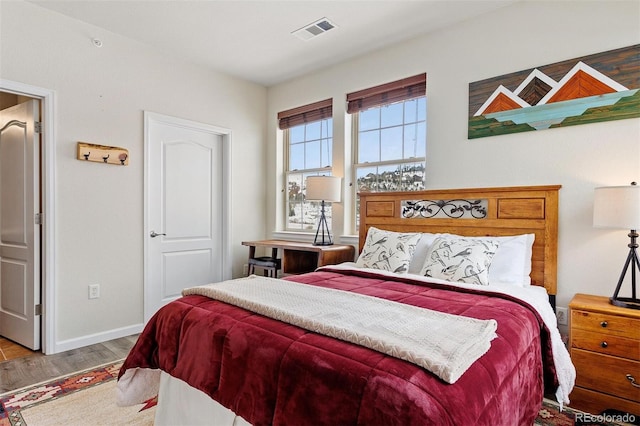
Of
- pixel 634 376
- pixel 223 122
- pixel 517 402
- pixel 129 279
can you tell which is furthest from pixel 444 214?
pixel 129 279

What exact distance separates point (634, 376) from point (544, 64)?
2.03 meters

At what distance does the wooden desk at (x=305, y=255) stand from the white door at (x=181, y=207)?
468 mm

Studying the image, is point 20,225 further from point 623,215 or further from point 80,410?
point 623,215

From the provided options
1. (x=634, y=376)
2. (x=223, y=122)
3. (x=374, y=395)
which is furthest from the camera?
(x=223, y=122)

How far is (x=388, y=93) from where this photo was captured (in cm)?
339

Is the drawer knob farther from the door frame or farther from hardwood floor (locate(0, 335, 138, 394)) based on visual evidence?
the door frame

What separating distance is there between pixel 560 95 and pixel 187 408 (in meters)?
2.97

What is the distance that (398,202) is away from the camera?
126 inches

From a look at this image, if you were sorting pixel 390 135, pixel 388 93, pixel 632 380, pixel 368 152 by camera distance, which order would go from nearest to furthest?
pixel 632 380 < pixel 388 93 < pixel 390 135 < pixel 368 152

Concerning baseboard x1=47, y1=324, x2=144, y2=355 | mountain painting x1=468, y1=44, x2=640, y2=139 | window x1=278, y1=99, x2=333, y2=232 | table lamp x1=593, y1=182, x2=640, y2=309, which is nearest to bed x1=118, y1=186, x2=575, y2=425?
table lamp x1=593, y1=182, x2=640, y2=309

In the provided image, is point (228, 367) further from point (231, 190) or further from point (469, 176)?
point (231, 190)

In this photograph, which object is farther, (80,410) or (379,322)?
(80,410)

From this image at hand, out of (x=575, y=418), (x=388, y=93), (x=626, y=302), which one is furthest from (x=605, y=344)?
(x=388, y=93)

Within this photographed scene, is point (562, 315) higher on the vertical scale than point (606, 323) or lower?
lower
